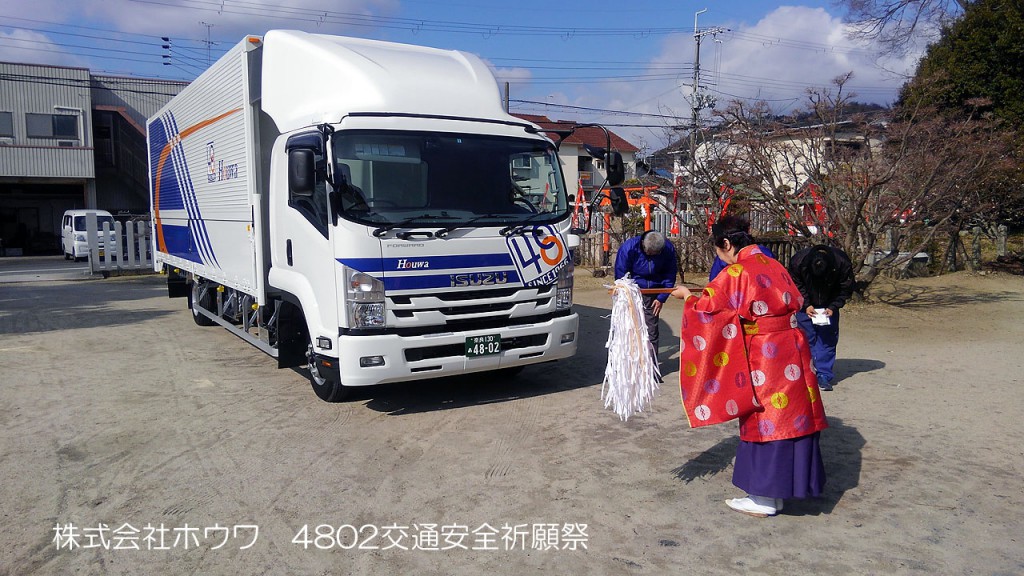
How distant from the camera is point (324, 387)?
6812 mm

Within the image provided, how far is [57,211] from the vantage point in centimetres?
3616

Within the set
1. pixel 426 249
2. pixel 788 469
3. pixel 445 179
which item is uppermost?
pixel 445 179

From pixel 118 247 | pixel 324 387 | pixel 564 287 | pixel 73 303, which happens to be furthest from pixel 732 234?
pixel 118 247

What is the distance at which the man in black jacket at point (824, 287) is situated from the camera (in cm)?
675

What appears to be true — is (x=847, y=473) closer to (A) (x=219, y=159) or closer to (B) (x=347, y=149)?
(B) (x=347, y=149)

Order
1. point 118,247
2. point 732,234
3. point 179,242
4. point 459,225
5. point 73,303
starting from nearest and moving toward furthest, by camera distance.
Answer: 1. point 732,234
2. point 459,225
3. point 179,242
4. point 73,303
5. point 118,247

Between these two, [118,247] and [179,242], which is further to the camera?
[118,247]

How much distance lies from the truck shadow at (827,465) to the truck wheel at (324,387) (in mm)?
3230

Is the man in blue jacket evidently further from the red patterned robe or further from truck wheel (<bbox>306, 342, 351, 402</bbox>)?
the red patterned robe

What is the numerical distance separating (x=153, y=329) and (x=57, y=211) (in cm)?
3046

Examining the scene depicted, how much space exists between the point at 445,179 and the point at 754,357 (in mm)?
3350

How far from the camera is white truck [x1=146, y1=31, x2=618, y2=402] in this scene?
603 centimetres

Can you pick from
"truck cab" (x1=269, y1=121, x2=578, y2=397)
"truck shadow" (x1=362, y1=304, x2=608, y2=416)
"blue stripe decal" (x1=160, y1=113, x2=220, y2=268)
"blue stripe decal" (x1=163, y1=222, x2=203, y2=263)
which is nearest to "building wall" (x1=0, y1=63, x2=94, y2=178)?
"blue stripe decal" (x1=163, y1=222, x2=203, y2=263)

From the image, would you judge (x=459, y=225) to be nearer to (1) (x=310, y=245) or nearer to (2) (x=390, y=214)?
(2) (x=390, y=214)
